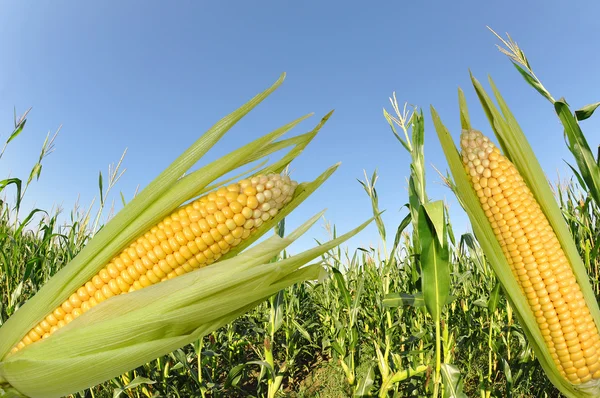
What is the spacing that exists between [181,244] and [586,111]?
264 cm

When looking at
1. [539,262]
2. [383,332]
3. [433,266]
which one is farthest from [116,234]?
[383,332]

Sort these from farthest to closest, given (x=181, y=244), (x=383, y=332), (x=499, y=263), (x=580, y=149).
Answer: (x=383, y=332) < (x=580, y=149) < (x=499, y=263) < (x=181, y=244)

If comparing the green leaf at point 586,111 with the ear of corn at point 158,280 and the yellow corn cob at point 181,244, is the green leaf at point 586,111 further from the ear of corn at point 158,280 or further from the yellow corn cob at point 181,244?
the yellow corn cob at point 181,244

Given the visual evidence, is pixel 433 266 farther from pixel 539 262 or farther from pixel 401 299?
pixel 401 299

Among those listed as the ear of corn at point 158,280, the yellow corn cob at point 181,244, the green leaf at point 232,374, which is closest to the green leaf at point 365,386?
the green leaf at point 232,374

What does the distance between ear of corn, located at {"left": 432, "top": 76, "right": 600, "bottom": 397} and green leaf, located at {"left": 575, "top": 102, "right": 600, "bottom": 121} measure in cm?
61

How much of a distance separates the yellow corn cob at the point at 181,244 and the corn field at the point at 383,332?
0.90m

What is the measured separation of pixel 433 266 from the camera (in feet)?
7.72

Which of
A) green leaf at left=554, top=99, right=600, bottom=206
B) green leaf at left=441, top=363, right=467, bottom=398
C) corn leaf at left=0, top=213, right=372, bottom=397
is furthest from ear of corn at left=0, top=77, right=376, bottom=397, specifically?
green leaf at left=554, top=99, right=600, bottom=206

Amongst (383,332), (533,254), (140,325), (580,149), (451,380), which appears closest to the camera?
(140,325)

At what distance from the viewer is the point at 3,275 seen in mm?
5125

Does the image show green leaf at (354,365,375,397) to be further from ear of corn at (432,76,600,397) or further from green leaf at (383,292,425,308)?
ear of corn at (432,76,600,397)

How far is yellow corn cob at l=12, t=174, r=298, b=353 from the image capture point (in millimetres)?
1738

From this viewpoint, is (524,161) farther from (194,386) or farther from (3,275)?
(3,275)
